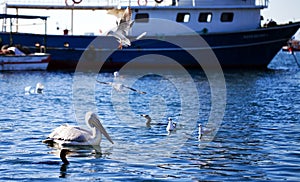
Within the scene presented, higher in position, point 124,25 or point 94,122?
point 124,25

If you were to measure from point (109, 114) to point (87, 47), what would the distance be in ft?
75.9

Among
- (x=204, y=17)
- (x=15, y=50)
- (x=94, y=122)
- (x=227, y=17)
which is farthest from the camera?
(x=227, y=17)

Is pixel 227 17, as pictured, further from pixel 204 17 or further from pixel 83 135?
pixel 83 135

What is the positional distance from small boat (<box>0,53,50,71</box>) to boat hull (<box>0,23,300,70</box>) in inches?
102

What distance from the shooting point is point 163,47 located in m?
44.0

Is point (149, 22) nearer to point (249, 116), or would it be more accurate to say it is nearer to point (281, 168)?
point (249, 116)

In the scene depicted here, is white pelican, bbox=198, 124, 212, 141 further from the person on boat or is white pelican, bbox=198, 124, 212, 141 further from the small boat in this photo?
the person on boat

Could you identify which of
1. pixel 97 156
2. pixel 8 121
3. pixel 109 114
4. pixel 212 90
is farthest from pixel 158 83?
pixel 97 156

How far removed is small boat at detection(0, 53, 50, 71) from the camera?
41.2 metres

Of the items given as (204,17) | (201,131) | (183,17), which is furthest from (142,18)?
(201,131)

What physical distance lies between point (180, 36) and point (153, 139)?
28.0 meters

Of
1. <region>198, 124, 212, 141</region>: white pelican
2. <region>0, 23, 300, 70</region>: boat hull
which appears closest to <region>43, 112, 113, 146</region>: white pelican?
<region>198, 124, 212, 141</region>: white pelican

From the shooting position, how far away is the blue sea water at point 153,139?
1239 centimetres

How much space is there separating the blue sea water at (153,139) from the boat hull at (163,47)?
45.4ft
